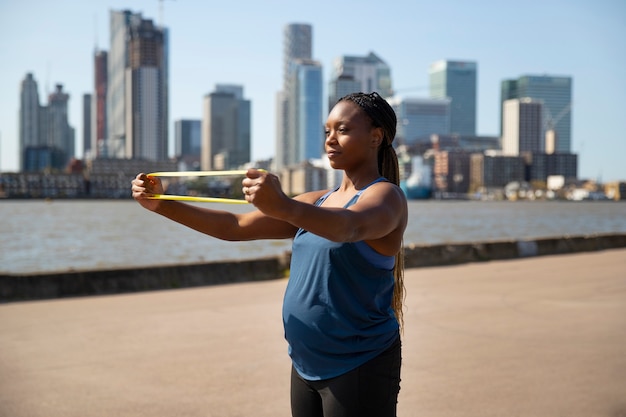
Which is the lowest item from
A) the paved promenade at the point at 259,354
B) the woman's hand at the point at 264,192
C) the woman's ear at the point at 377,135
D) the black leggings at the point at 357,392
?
the paved promenade at the point at 259,354

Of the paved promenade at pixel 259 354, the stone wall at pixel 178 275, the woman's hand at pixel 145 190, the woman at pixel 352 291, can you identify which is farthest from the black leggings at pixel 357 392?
the stone wall at pixel 178 275

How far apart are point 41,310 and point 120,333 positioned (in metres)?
1.68

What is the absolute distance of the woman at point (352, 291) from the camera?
7.41 feet

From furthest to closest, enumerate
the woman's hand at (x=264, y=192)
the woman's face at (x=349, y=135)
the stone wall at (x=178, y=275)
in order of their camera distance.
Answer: the stone wall at (x=178, y=275) < the woman's face at (x=349, y=135) < the woman's hand at (x=264, y=192)

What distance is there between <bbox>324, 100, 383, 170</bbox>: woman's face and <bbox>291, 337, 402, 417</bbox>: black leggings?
0.61 meters

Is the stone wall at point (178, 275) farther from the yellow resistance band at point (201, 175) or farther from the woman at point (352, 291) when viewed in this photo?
the woman at point (352, 291)

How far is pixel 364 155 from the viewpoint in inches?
94.7

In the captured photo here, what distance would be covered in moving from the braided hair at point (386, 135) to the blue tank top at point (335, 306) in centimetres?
25

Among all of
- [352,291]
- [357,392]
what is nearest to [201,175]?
[352,291]

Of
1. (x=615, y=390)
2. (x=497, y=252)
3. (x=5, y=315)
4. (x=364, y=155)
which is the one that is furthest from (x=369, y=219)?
(x=497, y=252)

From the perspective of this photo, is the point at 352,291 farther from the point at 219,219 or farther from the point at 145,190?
the point at 145,190

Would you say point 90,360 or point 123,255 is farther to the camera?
point 123,255

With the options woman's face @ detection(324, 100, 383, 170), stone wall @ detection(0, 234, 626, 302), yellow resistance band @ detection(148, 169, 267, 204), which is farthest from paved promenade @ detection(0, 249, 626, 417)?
woman's face @ detection(324, 100, 383, 170)

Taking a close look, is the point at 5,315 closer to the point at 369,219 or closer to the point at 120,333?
the point at 120,333
